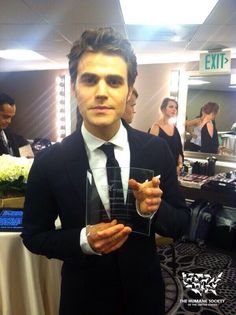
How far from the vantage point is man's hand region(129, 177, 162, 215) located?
0.71 metres

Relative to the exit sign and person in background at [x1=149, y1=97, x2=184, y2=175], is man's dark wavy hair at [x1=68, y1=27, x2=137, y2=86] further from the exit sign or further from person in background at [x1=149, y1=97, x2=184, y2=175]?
the exit sign

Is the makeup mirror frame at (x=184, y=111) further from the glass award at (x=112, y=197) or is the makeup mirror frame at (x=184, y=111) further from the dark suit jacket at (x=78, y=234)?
the glass award at (x=112, y=197)

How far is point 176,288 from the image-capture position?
2.44 meters

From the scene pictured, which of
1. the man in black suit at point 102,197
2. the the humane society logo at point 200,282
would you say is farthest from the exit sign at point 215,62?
the man in black suit at point 102,197

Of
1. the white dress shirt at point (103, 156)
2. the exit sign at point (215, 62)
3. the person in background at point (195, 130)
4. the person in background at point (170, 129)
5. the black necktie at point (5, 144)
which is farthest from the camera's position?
the person in background at point (195, 130)

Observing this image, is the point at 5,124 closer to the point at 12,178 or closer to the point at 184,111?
the point at 12,178

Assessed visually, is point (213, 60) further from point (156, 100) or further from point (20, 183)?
point (20, 183)

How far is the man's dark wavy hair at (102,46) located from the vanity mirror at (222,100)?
3.21 metres

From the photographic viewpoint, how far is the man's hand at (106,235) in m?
0.70

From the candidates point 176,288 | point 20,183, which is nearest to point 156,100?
point 176,288

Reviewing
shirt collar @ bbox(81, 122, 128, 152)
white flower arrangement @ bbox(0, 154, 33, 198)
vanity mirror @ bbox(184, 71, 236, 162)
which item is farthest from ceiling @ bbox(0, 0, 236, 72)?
shirt collar @ bbox(81, 122, 128, 152)

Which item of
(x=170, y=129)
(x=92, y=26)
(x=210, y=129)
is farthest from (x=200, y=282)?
(x=92, y=26)

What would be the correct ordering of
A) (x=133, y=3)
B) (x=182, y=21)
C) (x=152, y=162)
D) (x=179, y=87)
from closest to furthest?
1. (x=152, y=162)
2. (x=133, y=3)
3. (x=182, y=21)
4. (x=179, y=87)

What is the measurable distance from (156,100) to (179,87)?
38cm
